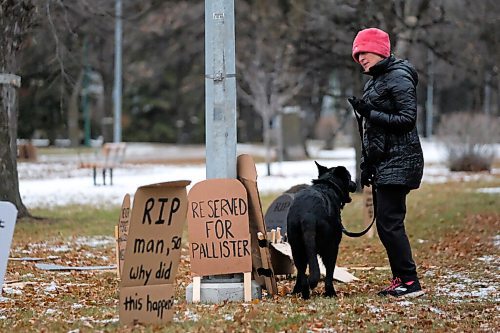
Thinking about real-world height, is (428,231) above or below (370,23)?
below

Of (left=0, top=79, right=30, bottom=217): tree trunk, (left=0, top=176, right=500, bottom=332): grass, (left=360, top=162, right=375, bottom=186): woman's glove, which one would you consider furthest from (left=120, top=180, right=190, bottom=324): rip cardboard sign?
(left=0, top=79, right=30, bottom=217): tree trunk

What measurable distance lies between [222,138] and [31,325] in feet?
8.06

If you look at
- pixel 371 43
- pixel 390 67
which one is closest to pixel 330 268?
pixel 390 67

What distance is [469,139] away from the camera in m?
33.2

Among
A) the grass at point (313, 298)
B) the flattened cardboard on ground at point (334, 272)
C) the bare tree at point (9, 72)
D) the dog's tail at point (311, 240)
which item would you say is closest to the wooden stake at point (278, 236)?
the flattened cardboard on ground at point (334, 272)

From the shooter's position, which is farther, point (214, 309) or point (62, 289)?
point (62, 289)

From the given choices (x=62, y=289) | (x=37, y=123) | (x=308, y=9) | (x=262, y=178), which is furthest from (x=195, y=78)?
(x=62, y=289)

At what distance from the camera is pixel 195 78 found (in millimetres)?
57562

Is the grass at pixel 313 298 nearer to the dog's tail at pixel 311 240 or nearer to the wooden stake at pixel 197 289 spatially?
the wooden stake at pixel 197 289

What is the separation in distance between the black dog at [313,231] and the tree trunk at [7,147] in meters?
9.04

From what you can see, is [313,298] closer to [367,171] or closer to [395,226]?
[395,226]

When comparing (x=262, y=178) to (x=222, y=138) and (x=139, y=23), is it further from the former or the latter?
(x=222, y=138)

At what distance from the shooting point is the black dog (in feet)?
27.8

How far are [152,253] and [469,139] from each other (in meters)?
27.3
